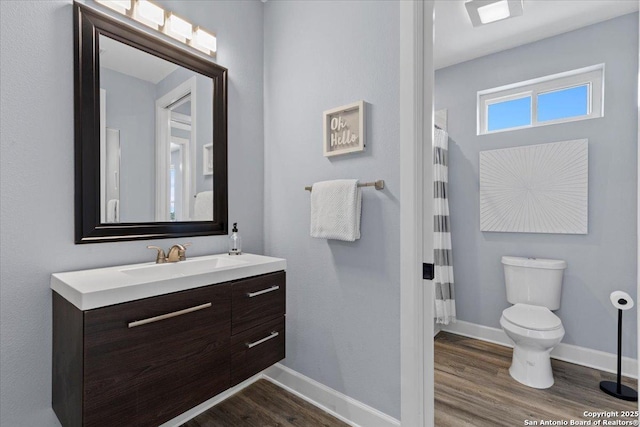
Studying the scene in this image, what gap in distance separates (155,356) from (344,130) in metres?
1.35

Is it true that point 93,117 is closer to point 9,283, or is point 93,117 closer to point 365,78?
point 9,283

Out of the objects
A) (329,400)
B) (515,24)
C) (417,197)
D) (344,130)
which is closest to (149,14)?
(344,130)

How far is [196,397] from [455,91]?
312 centimetres

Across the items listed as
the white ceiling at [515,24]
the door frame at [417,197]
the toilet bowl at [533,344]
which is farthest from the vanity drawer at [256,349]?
the white ceiling at [515,24]

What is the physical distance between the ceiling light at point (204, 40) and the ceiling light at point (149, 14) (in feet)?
0.64

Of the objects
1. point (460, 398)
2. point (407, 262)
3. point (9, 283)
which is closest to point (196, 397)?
point (9, 283)

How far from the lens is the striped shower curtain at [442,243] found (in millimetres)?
2652

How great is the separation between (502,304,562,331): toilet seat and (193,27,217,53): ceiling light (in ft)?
8.73

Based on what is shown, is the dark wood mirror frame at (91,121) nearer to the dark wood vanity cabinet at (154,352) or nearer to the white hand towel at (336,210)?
the dark wood vanity cabinet at (154,352)

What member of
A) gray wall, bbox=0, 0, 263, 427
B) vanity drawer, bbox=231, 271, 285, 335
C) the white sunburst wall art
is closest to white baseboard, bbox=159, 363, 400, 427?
vanity drawer, bbox=231, 271, 285, 335

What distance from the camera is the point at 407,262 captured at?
1.39m

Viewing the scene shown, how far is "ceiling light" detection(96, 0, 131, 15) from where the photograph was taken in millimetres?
1373

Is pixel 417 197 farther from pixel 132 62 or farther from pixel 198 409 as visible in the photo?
pixel 198 409

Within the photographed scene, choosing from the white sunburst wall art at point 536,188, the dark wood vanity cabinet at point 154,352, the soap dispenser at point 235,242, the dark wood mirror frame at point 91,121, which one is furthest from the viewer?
the white sunburst wall art at point 536,188
